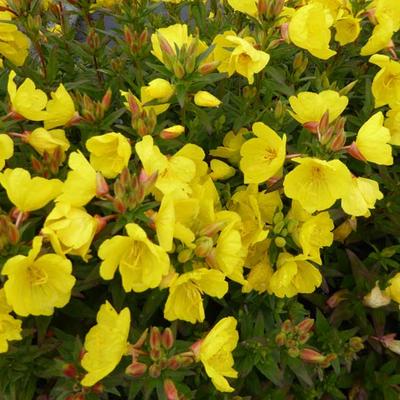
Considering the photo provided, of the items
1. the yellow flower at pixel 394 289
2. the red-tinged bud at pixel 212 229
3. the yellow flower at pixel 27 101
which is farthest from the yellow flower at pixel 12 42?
the yellow flower at pixel 394 289

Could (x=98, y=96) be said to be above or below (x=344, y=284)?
above

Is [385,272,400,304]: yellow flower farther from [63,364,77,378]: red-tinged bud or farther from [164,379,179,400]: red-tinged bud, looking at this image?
[63,364,77,378]: red-tinged bud

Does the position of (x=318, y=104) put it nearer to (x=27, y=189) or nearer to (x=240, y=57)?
(x=240, y=57)

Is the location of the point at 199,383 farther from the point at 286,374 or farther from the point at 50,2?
the point at 50,2

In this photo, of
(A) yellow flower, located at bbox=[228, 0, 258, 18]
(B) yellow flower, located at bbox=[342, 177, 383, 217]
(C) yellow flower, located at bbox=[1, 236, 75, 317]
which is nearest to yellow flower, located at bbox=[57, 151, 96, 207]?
(C) yellow flower, located at bbox=[1, 236, 75, 317]

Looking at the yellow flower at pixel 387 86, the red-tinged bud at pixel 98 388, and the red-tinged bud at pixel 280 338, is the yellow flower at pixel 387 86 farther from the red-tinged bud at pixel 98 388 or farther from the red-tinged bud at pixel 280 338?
the red-tinged bud at pixel 98 388

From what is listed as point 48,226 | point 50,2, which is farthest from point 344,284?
point 50,2
